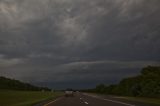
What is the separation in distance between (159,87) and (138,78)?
56.5 meters

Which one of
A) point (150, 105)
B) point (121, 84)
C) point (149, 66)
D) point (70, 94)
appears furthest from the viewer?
point (121, 84)

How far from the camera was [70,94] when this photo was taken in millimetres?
90375

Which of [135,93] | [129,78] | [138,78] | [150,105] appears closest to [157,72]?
[138,78]

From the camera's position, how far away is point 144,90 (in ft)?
302

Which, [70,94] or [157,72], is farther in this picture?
[157,72]

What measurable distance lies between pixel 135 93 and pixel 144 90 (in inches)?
89.6

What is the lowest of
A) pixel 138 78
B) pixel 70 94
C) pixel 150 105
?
pixel 150 105

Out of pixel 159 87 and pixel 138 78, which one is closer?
pixel 159 87

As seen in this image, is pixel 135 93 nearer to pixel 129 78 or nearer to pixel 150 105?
pixel 150 105

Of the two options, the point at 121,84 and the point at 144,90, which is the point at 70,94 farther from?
the point at 121,84

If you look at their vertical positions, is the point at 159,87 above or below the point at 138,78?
below

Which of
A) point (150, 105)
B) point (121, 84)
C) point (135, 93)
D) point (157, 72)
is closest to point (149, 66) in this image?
point (157, 72)

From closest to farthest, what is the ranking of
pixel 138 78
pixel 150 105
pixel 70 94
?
pixel 150 105
pixel 70 94
pixel 138 78

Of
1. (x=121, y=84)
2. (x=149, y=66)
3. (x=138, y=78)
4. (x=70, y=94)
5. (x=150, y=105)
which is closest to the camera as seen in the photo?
(x=150, y=105)
